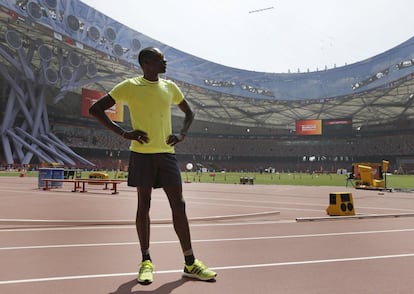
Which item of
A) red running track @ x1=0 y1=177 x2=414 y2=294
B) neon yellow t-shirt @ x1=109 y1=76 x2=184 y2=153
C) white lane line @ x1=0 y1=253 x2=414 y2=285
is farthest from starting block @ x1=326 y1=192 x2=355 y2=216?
neon yellow t-shirt @ x1=109 y1=76 x2=184 y2=153

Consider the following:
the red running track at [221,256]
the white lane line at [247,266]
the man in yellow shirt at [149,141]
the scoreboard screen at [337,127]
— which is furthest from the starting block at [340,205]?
the scoreboard screen at [337,127]

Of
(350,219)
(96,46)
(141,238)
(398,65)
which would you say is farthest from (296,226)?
(398,65)

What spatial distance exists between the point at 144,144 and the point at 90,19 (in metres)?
79.3

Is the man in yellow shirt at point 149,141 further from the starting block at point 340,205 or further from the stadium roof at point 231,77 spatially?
the stadium roof at point 231,77

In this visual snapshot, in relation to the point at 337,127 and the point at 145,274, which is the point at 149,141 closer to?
the point at 145,274

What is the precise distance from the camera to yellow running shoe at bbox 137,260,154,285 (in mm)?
3884

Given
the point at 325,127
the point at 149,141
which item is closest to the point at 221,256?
the point at 149,141

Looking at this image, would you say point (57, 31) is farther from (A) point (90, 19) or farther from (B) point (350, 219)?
(B) point (350, 219)

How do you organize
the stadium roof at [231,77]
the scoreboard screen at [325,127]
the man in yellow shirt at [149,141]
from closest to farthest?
the man in yellow shirt at [149,141], the stadium roof at [231,77], the scoreboard screen at [325,127]

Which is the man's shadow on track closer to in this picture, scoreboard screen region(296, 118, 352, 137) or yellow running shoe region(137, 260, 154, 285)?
yellow running shoe region(137, 260, 154, 285)

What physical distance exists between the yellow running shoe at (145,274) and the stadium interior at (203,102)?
211ft

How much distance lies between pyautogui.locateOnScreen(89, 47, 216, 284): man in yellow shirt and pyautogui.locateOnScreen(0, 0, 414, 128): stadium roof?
63.5 m

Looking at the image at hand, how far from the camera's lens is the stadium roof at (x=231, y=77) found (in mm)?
66062

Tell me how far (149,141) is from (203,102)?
104444 mm
